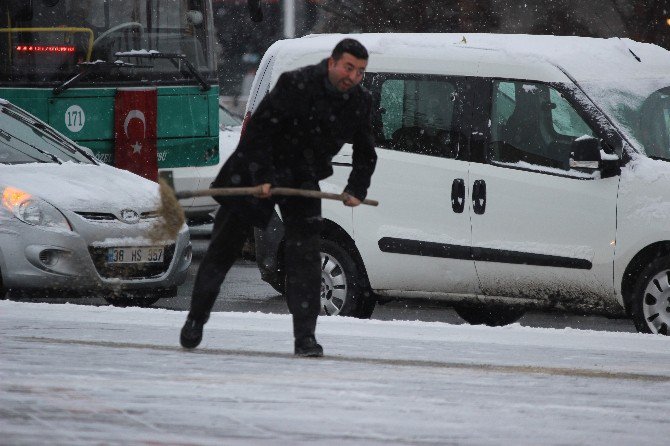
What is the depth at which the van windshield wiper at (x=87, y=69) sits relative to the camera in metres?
14.5

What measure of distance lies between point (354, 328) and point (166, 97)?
6.55 meters

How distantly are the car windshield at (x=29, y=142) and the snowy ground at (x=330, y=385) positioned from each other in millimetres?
2800

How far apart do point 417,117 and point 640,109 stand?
1.41 meters

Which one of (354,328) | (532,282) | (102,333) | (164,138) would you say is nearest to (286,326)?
(354,328)

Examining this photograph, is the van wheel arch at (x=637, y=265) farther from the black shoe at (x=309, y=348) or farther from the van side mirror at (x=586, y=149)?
the black shoe at (x=309, y=348)

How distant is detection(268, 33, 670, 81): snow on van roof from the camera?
33.2ft

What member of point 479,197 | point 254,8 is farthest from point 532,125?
point 254,8

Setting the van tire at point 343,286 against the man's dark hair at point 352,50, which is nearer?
the man's dark hair at point 352,50

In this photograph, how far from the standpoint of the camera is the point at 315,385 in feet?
21.5

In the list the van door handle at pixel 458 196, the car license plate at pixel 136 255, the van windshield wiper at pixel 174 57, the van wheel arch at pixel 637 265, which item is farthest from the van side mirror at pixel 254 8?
the van wheel arch at pixel 637 265

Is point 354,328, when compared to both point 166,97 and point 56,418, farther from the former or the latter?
point 166,97

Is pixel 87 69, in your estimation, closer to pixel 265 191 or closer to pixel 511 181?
pixel 511 181

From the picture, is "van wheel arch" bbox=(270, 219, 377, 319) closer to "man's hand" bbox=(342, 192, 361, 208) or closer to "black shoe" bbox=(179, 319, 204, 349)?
"black shoe" bbox=(179, 319, 204, 349)

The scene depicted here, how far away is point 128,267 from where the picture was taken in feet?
36.1
